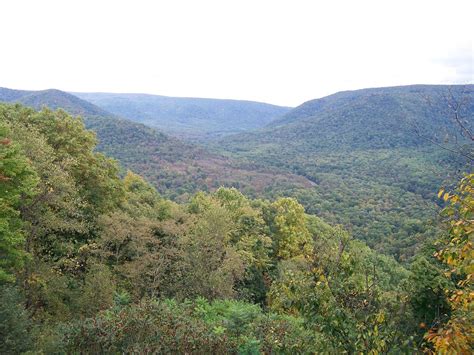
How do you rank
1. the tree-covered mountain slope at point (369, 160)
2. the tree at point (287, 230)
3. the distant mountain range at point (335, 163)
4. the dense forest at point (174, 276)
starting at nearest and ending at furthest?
the dense forest at point (174, 276)
the tree at point (287, 230)
the tree-covered mountain slope at point (369, 160)
the distant mountain range at point (335, 163)

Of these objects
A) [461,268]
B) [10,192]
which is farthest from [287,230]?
[461,268]

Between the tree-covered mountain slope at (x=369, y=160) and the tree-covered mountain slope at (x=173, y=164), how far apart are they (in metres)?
10.8

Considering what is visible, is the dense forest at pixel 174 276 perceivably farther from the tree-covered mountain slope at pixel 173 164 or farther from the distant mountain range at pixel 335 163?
the tree-covered mountain slope at pixel 173 164

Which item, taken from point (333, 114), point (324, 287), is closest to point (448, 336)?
point (324, 287)

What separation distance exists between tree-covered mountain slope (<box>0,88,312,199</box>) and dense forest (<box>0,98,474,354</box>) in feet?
148

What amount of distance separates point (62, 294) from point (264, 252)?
48.2 feet

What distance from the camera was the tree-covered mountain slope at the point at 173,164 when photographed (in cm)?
7856

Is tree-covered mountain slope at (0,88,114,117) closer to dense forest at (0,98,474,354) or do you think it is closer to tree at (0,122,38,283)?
dense forest at (0,98,474,354)

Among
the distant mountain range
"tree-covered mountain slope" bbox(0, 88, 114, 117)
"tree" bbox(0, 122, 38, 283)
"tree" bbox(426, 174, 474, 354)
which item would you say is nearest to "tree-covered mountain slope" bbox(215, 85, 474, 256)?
the distant mountain range

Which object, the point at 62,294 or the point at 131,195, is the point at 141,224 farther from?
the point at 131,195

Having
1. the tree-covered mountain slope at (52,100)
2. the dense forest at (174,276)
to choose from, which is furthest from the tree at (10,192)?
the tree-covered mountain slope at (52,100)

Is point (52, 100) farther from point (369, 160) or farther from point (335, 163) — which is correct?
point (369, 160)

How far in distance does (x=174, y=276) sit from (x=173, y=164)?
76831 mm

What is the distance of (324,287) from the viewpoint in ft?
16.2
